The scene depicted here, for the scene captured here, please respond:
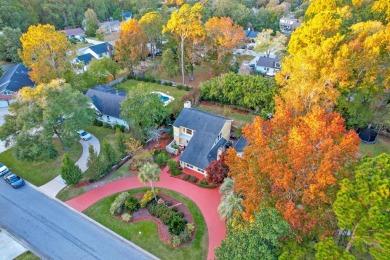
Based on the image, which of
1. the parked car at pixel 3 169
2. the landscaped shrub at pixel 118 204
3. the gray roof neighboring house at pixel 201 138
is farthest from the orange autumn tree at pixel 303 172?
the parked car at pixel 3 169

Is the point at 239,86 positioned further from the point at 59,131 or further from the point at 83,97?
the point at 59,131

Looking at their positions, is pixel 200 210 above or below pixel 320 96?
below

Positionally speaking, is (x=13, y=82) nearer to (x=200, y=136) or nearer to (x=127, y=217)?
(x=200, y=136)

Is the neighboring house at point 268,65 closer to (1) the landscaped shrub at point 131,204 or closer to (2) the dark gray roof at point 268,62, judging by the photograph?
(2) the dark gray roof at point 268,62

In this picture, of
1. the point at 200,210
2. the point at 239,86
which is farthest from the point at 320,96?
the point at 200,210

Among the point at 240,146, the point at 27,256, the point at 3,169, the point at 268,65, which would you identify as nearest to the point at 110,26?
the point at 268,65

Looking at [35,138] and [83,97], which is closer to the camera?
[35,138]
